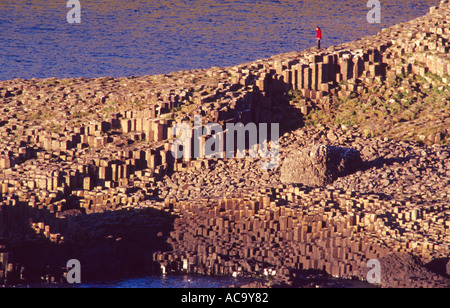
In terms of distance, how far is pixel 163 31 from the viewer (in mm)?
47781

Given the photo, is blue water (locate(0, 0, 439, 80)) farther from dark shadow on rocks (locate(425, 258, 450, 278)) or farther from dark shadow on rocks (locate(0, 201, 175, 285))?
dark shadow on rocks (locate(425, 258, 450, 278))

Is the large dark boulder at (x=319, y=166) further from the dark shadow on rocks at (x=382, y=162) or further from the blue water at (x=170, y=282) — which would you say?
the blue water at (x=170, y=282)

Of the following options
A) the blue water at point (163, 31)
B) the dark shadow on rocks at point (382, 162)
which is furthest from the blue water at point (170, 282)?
the blue water at point (163, 31)

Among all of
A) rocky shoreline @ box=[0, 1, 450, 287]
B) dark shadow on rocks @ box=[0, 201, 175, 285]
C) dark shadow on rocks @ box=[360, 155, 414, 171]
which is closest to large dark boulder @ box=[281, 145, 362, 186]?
rocky shoreline @ box=[0, 1, 450, 287]

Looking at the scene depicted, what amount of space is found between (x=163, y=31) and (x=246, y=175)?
2437 centimetres

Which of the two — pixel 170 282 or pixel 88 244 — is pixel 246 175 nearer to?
pixel 170 282

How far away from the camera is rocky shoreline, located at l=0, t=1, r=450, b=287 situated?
21.3m

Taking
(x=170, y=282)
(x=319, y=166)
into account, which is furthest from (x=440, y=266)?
(x=170, y=282)

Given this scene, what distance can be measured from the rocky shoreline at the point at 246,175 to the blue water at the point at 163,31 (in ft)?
43.3

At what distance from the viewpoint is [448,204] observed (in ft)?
72.4

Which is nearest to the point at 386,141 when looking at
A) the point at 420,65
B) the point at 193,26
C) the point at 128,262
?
the point at 420,65

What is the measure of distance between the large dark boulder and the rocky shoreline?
0.21 feet

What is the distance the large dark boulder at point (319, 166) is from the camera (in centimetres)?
2362
